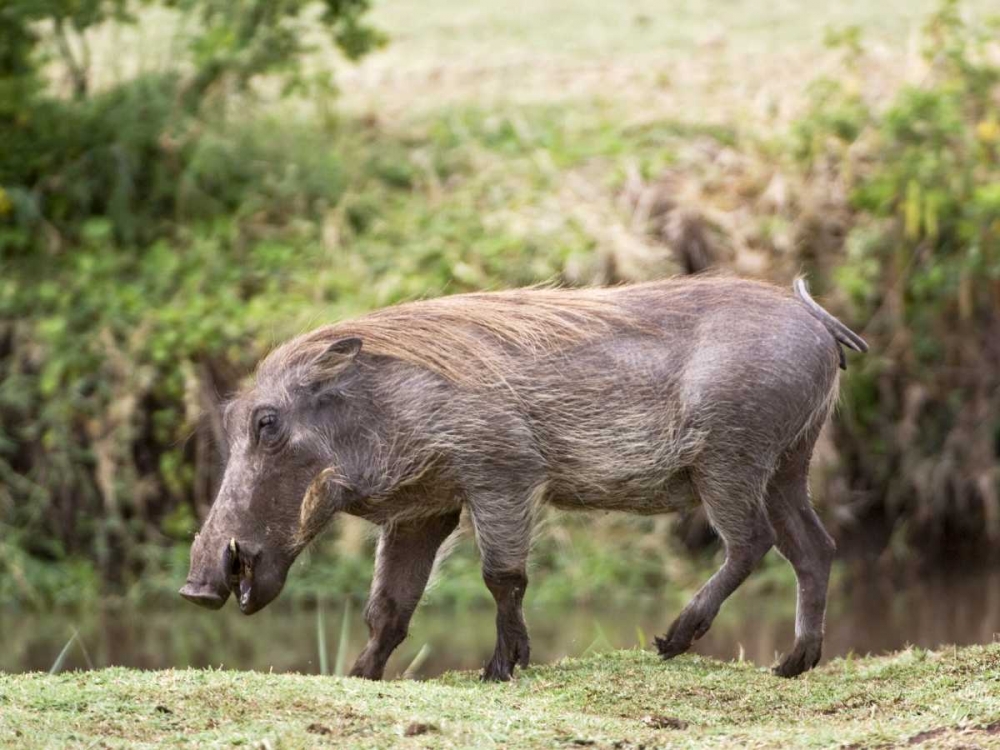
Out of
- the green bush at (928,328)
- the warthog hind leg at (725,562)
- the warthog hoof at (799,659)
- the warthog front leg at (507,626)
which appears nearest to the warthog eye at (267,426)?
the warthog front leg at (507,626)

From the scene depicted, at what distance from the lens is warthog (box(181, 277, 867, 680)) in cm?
533

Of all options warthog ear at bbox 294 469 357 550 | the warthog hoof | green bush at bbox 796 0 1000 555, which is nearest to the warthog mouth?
warthog ear at bbox 294 469 357 550

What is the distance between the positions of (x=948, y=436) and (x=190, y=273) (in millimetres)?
4734

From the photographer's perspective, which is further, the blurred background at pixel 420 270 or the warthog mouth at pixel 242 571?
the blurred background at pixel 420 270

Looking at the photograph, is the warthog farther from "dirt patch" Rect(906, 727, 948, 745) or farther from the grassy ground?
"dirt patch" Rect(906, 727, 948, 745)

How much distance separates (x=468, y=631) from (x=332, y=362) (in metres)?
3.83

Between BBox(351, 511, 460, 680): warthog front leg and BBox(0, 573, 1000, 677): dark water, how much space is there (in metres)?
2.10

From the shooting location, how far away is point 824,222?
10.4m

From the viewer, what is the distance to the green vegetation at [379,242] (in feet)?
32.6

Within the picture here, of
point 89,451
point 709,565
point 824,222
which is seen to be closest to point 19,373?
point 89,451

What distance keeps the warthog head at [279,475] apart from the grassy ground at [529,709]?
1.70 ft

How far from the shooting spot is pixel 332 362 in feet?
17.9

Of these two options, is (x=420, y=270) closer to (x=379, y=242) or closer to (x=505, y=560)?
(x=379, y=242)

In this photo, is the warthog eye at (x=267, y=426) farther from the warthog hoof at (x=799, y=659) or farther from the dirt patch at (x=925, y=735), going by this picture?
the dirt patch at (x=925, y=735)
